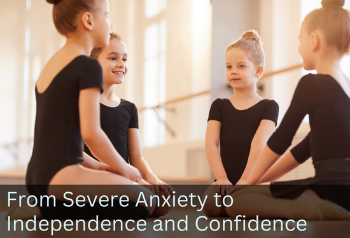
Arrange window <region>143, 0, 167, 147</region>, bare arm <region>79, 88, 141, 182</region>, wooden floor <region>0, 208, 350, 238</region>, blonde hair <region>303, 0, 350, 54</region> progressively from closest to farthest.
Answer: wooden floor <region>0, 208, 350, 238</region>
bare arm <region>79, 88, 141, 182</region>
blonde hair <region>303, 0, 350, 54</region>
window <region>143, 0, 167, 147</region>

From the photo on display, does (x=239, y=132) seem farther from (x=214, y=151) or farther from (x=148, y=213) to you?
(x=148, y=213)

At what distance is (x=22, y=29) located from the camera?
7.55 metres

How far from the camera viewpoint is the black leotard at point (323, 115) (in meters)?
1.10

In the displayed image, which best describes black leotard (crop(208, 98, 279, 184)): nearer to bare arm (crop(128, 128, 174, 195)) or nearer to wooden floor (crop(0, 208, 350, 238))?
bare arm (crop(128, 128, 174, 195))

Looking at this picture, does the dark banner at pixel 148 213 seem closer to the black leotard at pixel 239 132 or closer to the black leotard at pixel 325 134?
the black leotard at pixel 325 134

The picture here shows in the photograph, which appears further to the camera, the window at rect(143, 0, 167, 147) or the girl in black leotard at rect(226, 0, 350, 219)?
the window at rect(143, 0, 167, 147)

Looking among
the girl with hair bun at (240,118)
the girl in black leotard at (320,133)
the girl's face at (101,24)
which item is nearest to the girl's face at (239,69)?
the girl with hair bun at (240,118)

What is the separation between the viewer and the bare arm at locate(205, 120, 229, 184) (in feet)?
5.05

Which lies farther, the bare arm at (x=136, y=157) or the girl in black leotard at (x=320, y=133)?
the bare arm at (x=136, y=157)

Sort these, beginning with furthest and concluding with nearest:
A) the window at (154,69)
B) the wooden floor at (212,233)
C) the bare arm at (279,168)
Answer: the window at (154,69), the bare arm at (279,168), the wooden floor at (212,233)

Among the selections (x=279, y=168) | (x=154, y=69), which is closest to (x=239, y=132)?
(x=279, y=168)

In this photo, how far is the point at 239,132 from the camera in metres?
1.63

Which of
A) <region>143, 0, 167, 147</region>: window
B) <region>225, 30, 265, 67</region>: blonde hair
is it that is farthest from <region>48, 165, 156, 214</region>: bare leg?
<region>143, 0, 167, 147</region>: window

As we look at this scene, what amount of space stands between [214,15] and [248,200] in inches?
127
